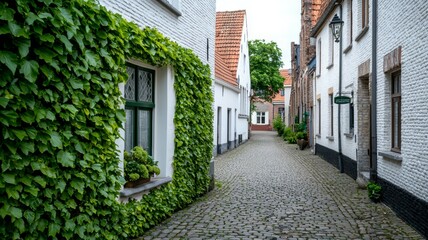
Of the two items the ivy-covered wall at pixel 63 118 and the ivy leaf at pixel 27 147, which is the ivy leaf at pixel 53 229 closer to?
the ivy-covered wall at pixel 63 118

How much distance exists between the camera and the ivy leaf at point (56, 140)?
12.9 ft

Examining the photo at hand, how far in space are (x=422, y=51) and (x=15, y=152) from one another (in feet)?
19.1

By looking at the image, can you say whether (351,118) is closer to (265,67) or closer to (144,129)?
(144,129)

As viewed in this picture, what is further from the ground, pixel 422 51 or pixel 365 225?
pixel 422 51

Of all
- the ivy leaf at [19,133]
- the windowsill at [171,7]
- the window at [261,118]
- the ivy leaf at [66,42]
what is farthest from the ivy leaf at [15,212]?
the window at [261,118]

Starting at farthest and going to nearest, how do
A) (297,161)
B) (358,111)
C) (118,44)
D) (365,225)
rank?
(297,161) < (358,111) < (365,225) < (118,44)

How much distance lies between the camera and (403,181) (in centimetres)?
771

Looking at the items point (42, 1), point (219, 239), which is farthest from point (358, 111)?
point (42, 1)

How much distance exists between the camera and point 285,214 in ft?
26.2

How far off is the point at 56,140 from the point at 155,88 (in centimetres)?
384

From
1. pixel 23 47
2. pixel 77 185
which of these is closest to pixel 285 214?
pixel 77 185

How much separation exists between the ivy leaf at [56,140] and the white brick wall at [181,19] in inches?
82.9

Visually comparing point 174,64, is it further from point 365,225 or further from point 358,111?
point 358,111

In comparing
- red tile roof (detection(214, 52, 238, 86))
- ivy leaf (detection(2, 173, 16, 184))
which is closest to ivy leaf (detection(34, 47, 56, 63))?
ivy leaf (detection(2, 173, 16, 184))
